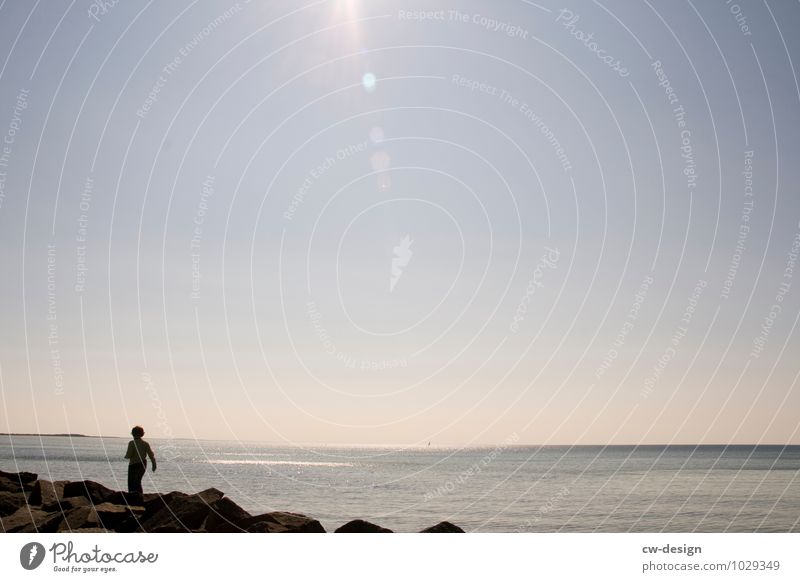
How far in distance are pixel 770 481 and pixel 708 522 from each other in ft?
162

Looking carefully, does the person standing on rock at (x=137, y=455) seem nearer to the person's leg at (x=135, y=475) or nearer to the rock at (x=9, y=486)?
the person's leg at (x=135, y=475)

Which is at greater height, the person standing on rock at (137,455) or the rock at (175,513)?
the person standing on rock at (137,455)

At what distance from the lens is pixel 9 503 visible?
59.3ft

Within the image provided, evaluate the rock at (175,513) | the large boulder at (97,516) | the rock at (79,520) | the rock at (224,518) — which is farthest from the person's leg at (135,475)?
the rock at (79,520)

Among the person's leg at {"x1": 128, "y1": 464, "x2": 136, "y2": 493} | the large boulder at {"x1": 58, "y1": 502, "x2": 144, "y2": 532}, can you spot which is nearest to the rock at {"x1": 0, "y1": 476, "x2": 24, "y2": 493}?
the person's leg at {"x1": 128, "y1": 464, "x2": 136, "y2": 493}

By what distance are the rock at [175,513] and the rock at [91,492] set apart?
1.54m

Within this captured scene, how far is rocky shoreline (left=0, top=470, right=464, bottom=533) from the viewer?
15.7 meters

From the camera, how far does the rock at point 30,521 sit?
15.4 m

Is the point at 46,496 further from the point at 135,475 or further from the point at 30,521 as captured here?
the point at 30,521
